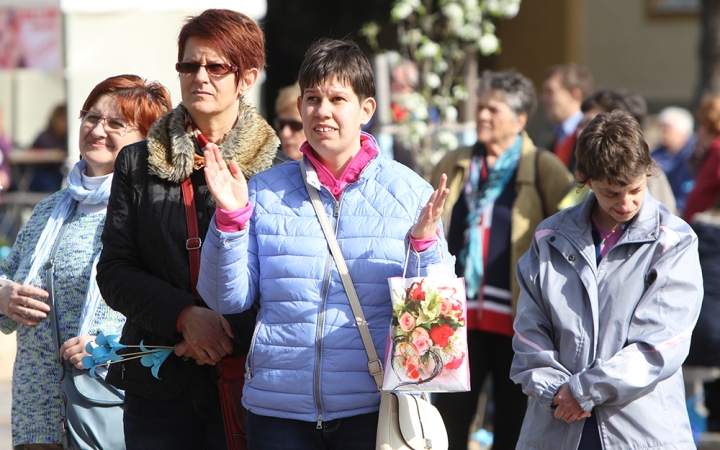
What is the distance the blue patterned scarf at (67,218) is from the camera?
3607 mm

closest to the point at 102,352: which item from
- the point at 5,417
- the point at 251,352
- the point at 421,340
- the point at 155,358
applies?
the point at 155,358

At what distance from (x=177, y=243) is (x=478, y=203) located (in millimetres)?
2133

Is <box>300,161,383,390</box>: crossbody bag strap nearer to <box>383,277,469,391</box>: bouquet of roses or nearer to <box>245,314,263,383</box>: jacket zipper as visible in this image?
<box>383,277,469,391</box>: bouquet of roses

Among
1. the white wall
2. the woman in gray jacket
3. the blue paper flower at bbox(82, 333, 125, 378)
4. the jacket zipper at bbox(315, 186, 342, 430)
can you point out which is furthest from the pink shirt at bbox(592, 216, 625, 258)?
the white wall

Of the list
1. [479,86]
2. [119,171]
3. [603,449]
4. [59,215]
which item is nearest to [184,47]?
[119,171]

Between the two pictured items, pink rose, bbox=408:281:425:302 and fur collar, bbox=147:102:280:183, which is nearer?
pink rose, bbox=408:281:425:302

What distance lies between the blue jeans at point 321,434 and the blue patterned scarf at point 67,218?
1006mm

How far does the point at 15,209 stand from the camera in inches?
456

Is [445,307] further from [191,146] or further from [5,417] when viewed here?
[5,417]

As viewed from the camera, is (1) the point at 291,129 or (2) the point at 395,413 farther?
(1) the point at 291,129

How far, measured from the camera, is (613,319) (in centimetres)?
331

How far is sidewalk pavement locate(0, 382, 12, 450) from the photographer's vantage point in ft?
21.0

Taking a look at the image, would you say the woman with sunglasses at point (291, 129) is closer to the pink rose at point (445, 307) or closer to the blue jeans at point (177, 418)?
the blue jeans at point (177, 418)

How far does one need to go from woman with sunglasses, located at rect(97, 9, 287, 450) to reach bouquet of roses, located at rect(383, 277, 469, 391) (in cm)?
62
